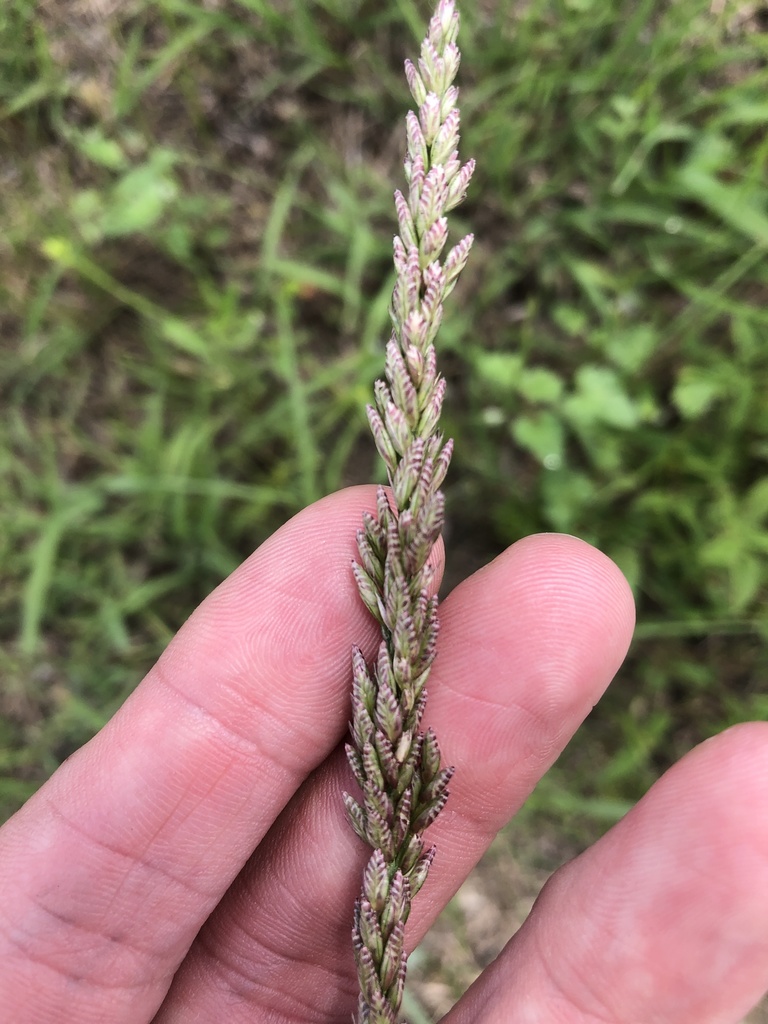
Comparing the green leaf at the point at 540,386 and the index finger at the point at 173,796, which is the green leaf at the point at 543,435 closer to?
the green leaf at the point at 540,386

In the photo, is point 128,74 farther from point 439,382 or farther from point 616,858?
point 616,858

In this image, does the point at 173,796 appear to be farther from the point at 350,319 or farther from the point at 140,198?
the point at 140,198

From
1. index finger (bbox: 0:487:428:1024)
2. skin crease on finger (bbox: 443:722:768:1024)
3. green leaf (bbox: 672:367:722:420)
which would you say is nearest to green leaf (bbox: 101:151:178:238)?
index finger (bbox: 0:487:428:1024)

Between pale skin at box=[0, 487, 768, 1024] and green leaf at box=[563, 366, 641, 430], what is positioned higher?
green leaf at box=[563, 366, 641, 430]

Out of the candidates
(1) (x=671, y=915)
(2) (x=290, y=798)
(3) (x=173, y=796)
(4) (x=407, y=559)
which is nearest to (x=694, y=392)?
(4) (x=407, y=559)

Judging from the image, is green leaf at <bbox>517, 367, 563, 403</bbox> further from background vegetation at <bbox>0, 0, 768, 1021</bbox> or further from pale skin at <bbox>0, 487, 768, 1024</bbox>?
pale skin at <bbox>0, 487, 768, 1024</bbox>

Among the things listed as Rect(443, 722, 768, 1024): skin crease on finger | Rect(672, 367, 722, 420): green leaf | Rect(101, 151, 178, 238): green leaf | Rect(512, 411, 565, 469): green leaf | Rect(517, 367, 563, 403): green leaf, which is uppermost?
Rect(101, 151, 178, 238): green leaf

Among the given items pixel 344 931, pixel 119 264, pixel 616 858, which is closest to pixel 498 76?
pixel 119 264
